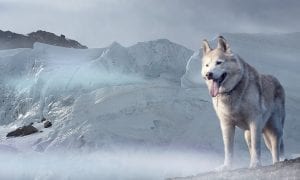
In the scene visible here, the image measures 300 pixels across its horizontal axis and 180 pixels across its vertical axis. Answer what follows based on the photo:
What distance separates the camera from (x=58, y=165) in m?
37.6

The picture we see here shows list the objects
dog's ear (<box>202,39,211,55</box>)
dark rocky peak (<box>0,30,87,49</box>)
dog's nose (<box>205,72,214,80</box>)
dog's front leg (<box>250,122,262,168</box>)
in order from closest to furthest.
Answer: dog's nose (<box>205,72,214,80</box>) → dog's front leg (<box>250,122,262,168</box>) → dog's ear (<box>202,39,211,55</box>) → dark rocky peak (<box>0,30,87,49</box>)

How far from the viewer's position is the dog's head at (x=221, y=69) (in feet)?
35.3

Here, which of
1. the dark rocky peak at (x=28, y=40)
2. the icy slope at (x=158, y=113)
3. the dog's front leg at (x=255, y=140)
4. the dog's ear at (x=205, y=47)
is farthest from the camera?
the dark rocky peak at (x=28, y=40)

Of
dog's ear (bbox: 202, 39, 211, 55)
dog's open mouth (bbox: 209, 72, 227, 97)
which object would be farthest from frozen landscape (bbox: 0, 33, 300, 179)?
dog's open mouth (bbox: 209, 72, 227, 97)

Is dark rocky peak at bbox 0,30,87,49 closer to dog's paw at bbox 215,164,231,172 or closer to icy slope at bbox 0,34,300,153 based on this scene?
icy slope at bbox 0,34,300,153

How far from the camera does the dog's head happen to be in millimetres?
10758

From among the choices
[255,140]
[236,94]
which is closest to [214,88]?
[236,94]

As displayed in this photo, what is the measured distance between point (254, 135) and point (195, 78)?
31.7 m

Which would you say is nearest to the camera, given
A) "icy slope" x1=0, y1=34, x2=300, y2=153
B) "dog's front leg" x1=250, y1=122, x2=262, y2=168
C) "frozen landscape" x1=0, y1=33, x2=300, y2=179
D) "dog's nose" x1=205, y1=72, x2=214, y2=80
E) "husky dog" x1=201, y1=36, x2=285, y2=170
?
"dog's nose" x1=205, y1=72, x2=214, y2=80

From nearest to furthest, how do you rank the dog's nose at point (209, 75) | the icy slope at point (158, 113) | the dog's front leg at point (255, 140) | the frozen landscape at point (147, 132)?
the dog's nose at point (209, 75), the dog's front leg at point (255, 140), the frozen landscape at point (147, 132), the icy slope at point (158, 113)

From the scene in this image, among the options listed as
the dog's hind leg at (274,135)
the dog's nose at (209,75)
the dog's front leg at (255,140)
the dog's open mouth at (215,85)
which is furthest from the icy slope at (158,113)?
the dog's nose at (209,75)

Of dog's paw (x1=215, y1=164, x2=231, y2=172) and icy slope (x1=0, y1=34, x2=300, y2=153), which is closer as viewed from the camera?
dog's paw (x1=215, y1=164, x2=231, y2=172)

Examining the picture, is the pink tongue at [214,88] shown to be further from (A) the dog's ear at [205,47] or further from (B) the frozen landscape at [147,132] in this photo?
(B) the frozen landscape at [147,132]

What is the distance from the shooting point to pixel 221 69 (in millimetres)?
10805
